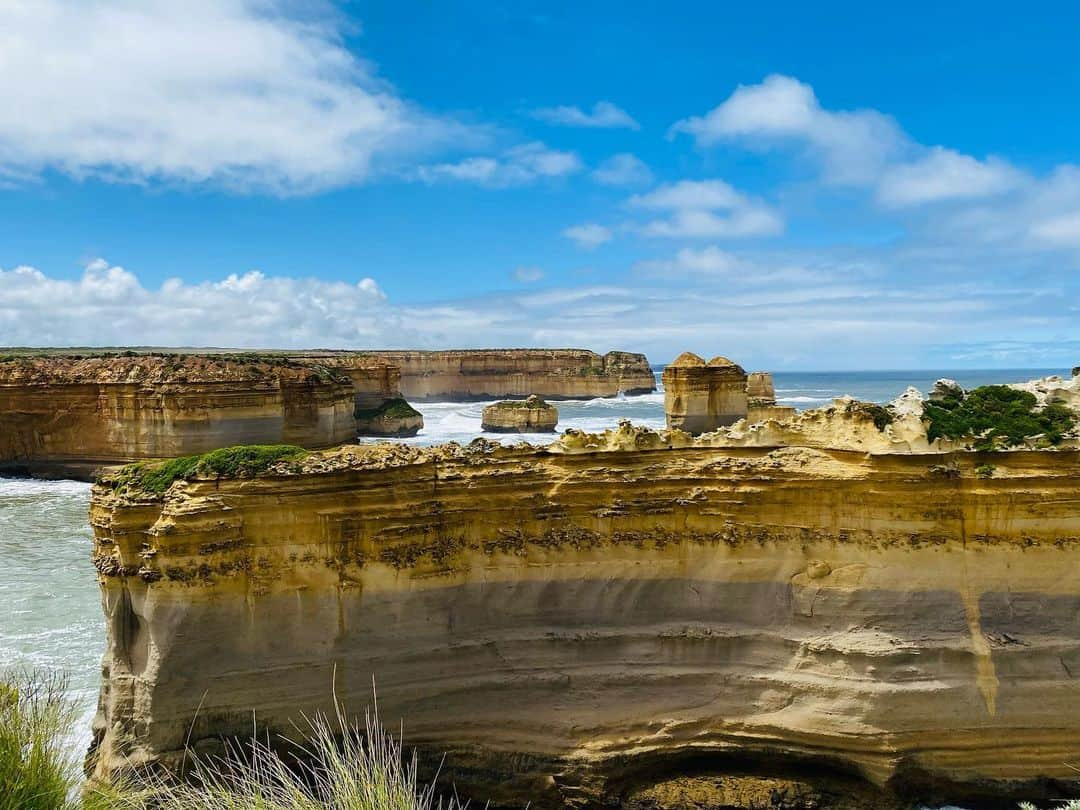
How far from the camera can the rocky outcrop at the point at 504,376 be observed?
8038cm

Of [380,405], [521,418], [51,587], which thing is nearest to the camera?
[51,587]

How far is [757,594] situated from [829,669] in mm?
1047

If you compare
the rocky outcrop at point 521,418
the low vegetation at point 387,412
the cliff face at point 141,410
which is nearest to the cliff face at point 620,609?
the cliff face at point 141,410

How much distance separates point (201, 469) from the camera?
779cm

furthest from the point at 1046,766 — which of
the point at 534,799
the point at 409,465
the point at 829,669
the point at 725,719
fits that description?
the point at 409,465

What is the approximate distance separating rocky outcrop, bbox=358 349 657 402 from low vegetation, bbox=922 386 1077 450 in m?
71.9

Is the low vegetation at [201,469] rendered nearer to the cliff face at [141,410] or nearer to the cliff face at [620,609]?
the cliff face at [620,609]

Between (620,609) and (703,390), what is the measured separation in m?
17.8

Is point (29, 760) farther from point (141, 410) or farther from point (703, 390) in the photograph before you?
point (141, 410)

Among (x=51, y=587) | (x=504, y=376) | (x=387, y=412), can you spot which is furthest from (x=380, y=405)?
(x=504, y=376)

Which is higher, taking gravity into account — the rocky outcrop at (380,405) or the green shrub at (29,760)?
the rocky outcrop at (380,405)

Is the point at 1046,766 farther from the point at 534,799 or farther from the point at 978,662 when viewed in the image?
the point at 534,799

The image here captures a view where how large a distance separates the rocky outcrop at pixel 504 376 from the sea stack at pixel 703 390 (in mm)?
54934

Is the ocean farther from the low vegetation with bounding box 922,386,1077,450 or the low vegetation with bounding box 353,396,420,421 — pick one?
the low vegetation with bounding box 353,396,420,421
